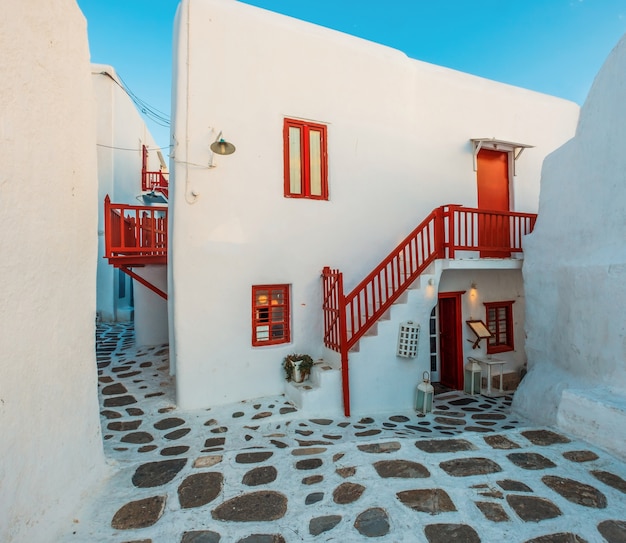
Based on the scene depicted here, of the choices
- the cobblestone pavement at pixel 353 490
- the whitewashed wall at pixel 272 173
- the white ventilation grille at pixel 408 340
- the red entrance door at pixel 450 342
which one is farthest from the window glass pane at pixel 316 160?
the cobblestone pavement at pixel 353 490

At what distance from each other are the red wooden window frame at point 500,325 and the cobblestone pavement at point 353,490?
458 centimetres

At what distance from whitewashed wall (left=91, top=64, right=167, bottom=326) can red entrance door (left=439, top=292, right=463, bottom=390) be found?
40.8 feet

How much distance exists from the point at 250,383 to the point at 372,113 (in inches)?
246

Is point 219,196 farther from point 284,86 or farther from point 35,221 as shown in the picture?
point 35,221

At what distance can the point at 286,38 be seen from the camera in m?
7.04

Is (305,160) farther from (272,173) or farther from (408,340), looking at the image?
(408,340)

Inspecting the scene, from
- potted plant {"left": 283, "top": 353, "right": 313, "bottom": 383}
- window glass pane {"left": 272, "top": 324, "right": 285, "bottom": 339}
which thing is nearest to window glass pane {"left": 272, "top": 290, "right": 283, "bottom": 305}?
window glass pane {"left": 272, "top": 324, "right": 285, "bottom": 339}

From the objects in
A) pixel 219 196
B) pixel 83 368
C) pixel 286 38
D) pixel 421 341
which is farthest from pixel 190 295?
pixel 286 38

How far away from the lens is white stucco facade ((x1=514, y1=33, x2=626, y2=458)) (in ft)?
14.4

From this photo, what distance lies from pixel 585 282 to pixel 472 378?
12.3 feet

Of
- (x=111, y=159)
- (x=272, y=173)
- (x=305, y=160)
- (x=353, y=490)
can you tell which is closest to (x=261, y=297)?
(x=272, y=173)

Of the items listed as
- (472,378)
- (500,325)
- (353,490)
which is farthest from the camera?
(500,325)

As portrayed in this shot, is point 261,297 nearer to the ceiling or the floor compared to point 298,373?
nearer to the ceiling

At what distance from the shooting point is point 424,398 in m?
6.54
